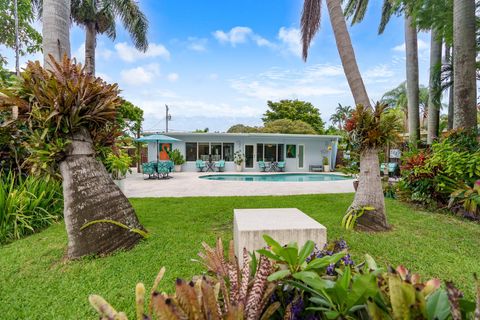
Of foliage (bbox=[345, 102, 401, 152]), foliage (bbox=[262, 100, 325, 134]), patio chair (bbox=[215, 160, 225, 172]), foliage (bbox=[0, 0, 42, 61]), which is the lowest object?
patio chair (bbox=[215, 160, 225, 172])

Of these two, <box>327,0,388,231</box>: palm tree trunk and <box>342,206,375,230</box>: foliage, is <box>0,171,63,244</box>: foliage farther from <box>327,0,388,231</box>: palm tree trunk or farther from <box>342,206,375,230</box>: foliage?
<box>327,0,388,231</box>: palm tree trunk

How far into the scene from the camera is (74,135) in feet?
10.9

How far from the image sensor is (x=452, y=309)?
2.44 feet

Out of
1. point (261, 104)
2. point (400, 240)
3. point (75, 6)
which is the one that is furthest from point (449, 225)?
point (261, 104)

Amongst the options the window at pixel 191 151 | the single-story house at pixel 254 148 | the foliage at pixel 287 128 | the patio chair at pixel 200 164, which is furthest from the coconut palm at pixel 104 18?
the foliage at pixel 287 128

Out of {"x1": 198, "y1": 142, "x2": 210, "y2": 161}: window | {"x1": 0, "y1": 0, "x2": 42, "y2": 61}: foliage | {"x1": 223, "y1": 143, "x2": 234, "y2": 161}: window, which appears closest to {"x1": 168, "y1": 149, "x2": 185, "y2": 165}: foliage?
{"x1": 198, "y1": 142, "x2": 210, "y2": 161}: window

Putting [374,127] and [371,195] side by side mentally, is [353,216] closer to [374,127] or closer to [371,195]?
[371,195]

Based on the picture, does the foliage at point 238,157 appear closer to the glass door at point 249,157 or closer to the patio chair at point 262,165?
the glass door at point 249,157

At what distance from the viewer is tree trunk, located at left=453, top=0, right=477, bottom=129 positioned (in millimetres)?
6102

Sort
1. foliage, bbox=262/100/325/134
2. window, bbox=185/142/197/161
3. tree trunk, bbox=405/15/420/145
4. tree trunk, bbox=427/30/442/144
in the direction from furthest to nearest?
1. foliage, bbox=262/100/325/134
2. window, bbox=185/142/197/161
3. tree trunk, bbox=405/15/420/145
4. tree trunk, bbox=427/30/442/144

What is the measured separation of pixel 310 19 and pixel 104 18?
469 inches

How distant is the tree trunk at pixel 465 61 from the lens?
20.0 feet

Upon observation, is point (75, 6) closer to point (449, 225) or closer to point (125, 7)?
point (125, 7)

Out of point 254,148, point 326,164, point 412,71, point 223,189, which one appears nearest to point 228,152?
point 254,148
